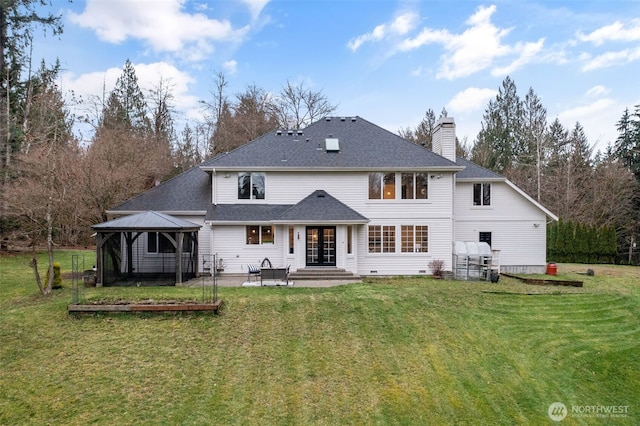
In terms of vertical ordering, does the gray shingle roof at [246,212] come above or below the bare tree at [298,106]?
below

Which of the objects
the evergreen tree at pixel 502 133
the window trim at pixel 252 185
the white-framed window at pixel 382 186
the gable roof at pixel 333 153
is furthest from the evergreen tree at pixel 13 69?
the evergreen tree at pixel 502 133

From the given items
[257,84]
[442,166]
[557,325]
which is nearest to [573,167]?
[442,166]

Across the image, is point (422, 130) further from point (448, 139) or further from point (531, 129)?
point (448, 139)

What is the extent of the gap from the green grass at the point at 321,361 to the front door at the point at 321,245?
4.13 m

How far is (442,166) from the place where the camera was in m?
16.4

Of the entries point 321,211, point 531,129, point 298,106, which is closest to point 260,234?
point 321,211

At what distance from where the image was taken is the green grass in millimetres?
6188

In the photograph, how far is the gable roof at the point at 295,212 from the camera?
15344 mm

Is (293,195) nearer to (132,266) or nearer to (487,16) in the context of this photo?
(132,266)

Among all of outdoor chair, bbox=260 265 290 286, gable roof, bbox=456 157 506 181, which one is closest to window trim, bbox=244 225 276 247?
outdoor chair, bbox=260 265 290 286

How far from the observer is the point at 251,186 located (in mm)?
16875

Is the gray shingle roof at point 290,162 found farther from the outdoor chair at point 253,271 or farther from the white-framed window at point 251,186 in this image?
the outdoor chair at point 253,271

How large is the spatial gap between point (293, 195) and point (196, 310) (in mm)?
8280

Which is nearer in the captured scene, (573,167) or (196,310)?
(196,310)
